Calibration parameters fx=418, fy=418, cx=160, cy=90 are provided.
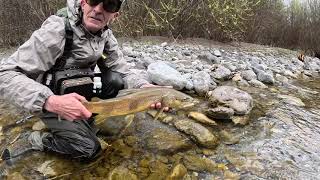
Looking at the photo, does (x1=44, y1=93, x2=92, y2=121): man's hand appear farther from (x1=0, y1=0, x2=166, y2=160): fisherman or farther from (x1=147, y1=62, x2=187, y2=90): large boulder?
(x1=147, y1=62, x2=187, y2=90): large boulder

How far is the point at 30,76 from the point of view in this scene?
365cm

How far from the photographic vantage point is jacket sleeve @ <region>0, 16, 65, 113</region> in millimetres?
3354

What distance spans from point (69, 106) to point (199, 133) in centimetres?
188

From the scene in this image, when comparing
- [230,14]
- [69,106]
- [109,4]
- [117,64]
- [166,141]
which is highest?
[109,4]

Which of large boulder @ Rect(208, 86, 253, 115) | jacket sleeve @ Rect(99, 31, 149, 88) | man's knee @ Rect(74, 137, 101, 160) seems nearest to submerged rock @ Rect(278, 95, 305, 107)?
large boulder @ Rect(208, 86, 253, 115)

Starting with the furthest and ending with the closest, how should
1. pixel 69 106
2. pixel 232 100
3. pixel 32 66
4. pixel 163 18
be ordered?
1. pixel 163 18
2. pixel 232 100
3. pixel 32 66
4. pixel 69 106

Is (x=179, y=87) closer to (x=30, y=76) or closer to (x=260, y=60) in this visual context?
(x=30, y=76)

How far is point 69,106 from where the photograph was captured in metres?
3.21

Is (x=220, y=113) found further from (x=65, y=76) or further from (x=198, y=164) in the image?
(x=65, y=76)

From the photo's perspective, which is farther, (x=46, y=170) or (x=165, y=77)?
(x=165, y=77)

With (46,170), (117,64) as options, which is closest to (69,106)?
(46,170)

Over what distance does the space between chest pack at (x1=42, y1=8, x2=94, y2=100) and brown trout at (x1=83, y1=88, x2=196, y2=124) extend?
41cm

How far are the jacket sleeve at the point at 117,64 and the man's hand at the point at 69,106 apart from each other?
4.12 ft

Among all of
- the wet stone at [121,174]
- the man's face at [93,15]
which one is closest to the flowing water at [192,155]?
the wet stone at [121,174]
